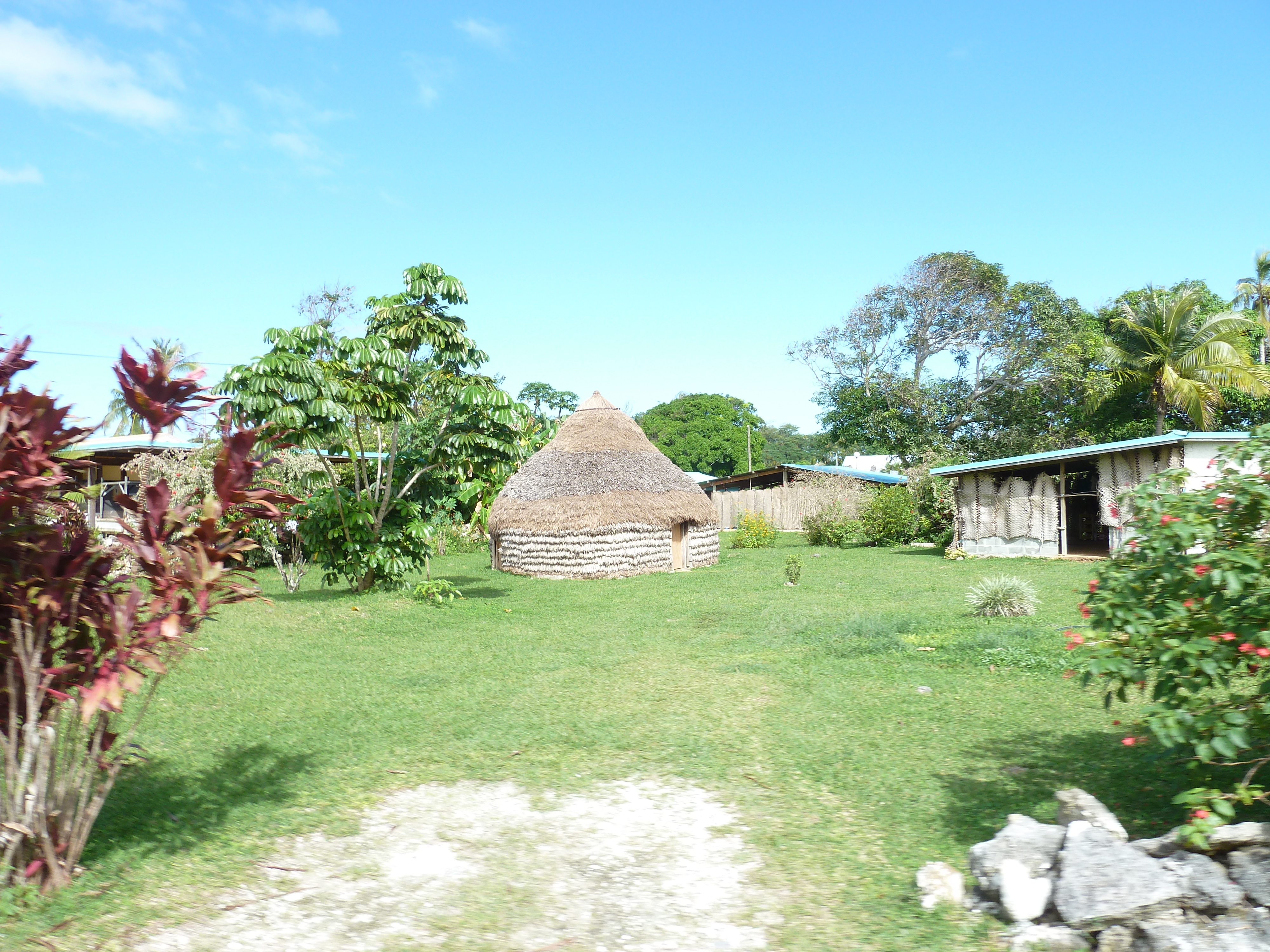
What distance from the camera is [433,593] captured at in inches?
581

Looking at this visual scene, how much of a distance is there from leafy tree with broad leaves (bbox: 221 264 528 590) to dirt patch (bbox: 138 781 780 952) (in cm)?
973

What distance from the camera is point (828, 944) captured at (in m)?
3.76

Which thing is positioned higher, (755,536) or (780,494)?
(780,494)

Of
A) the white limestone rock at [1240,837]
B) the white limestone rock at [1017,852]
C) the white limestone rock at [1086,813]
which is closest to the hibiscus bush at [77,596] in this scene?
the white limestone rock at [1017,852]

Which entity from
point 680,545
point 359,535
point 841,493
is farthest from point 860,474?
point 359,535

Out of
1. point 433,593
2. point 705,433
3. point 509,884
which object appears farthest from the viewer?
point 705,433

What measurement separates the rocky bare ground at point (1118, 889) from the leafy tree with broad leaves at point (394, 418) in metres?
11.7

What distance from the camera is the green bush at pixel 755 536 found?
1174 inches

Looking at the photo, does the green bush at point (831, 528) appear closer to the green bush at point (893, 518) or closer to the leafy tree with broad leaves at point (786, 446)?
the green bush at point (893, 518)

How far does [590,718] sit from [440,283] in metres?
9.69

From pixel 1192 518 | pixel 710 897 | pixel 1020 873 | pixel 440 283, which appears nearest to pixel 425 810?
pixel 710 897

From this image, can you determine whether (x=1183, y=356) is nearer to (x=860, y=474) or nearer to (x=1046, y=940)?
(x=860, y=474)

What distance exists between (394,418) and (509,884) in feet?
37.9

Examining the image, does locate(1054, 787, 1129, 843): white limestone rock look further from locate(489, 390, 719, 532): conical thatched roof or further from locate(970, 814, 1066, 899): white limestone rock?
locate(489, 390, 719, 532): conical thatched roof
